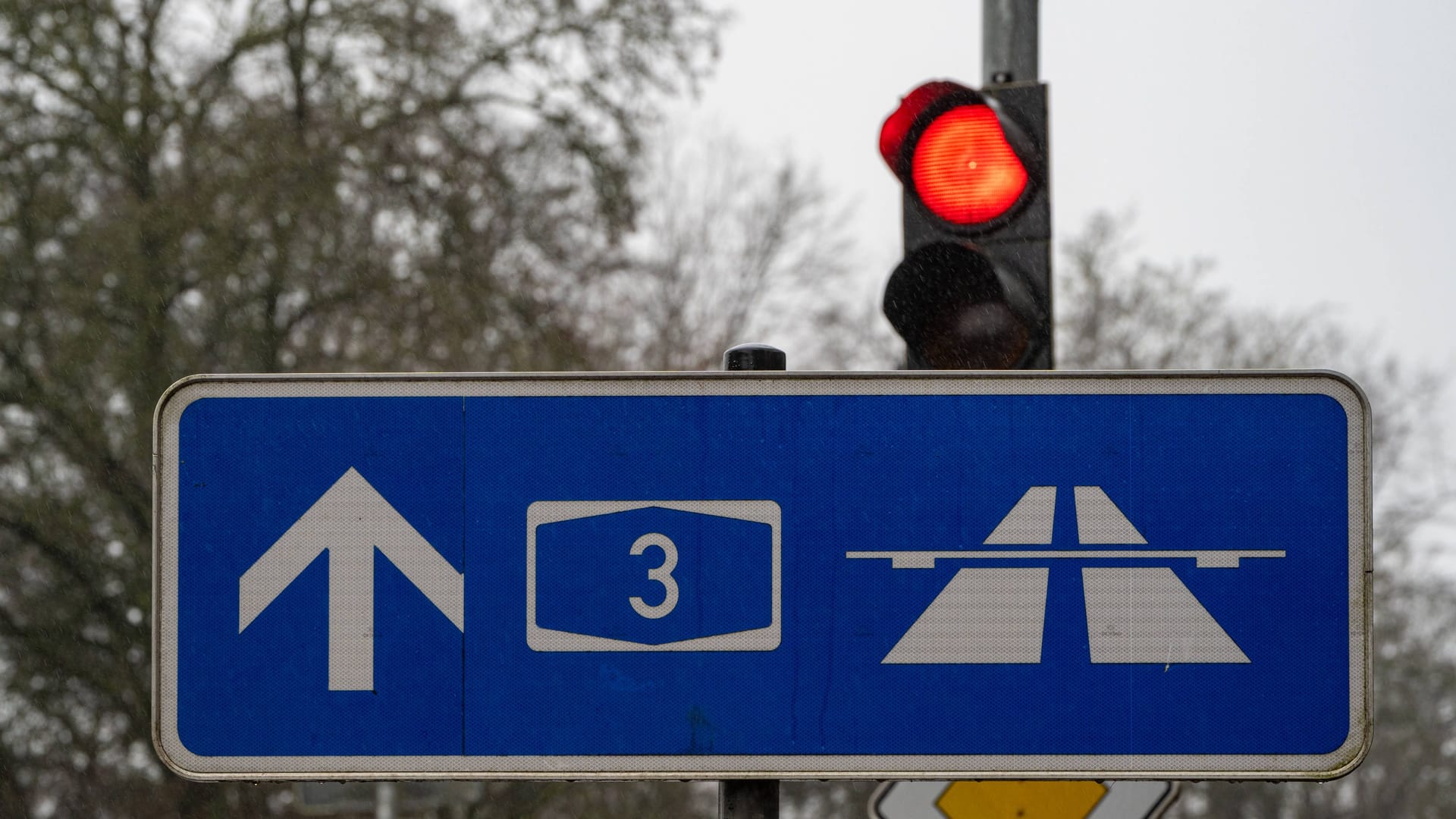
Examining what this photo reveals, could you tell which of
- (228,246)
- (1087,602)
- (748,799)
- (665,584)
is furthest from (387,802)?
(1087,602)

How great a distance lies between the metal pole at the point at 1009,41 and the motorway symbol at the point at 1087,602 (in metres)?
1.62

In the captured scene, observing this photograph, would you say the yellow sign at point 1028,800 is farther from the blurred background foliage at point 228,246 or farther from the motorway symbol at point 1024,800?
the blurred background foliage at point 228,246

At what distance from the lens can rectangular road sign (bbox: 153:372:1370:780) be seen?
2057 millimetres

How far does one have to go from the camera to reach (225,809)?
12484mm

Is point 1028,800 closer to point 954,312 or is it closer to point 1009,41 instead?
point 954,312

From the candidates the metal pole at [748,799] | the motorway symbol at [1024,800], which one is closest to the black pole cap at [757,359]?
the metal pole at [748,799]

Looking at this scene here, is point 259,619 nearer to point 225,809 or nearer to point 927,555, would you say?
point 927,555

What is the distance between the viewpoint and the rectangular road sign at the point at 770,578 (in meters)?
2.06

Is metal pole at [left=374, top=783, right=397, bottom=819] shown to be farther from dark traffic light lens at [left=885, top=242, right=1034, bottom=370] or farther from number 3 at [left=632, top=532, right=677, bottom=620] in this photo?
number 3 at [left=632, top=532, right=677, bottom=620]

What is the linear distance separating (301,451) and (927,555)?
85 centimetres

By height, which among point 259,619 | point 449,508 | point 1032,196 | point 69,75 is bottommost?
point 259,619

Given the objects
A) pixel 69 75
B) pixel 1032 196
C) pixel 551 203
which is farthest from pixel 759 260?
pixel 1032 196

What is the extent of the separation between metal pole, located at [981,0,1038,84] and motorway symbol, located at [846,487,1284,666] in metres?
1.62

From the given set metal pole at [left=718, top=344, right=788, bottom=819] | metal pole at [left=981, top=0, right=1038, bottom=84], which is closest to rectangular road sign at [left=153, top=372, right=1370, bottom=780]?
metal pole at [left=718, top=344, right=788, bottom=819]
